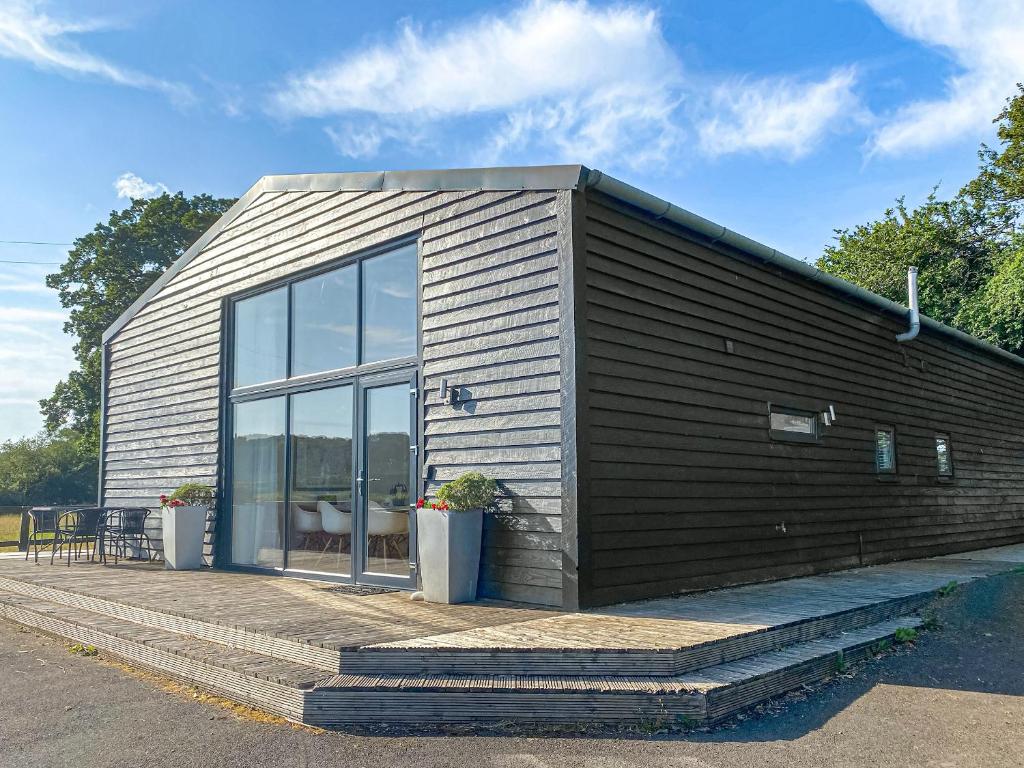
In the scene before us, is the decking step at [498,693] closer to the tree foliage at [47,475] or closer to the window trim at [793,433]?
the window trim at [793,433]

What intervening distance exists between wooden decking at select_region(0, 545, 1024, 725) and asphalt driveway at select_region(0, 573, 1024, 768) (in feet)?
0.40

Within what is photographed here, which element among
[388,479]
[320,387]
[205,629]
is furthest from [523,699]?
[320,387]

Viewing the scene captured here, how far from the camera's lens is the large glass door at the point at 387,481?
6148 millimetres

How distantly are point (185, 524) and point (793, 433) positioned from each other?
6.14m

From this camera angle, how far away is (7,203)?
12.3m

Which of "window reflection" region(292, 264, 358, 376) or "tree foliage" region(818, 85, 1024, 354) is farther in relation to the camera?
"tree foliage" region(818, 85, 1024, 354)

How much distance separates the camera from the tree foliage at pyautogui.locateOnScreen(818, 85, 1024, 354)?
16.6 metres

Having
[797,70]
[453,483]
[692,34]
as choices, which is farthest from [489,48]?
[453,483]

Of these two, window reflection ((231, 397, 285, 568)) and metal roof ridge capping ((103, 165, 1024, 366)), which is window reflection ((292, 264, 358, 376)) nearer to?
window reflection ((231, 397, 285, 568))

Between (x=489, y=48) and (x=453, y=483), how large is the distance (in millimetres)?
4851

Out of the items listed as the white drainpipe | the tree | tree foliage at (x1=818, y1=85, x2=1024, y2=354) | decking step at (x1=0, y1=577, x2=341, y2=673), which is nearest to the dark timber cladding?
the white drainpipe

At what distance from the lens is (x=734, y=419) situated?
21.3 ft

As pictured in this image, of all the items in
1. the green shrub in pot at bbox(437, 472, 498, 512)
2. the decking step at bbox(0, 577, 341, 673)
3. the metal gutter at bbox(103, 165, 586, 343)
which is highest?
the metal gutter at bbox(103, 165, 586, 343)

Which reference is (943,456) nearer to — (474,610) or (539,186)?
(539,186)
